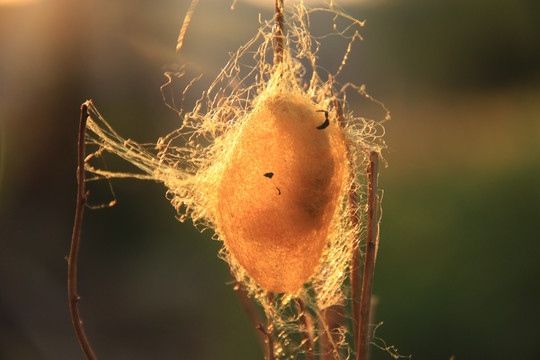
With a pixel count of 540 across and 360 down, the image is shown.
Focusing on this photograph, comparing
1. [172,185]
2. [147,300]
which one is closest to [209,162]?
[172,185]

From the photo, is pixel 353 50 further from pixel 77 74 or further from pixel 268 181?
pixel 268 181

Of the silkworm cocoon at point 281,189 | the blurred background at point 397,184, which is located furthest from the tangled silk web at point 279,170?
the blurred background at point 397,184

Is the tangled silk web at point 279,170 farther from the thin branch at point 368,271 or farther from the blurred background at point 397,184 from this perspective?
the blurred background at point 397,184

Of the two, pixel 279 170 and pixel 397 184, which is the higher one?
pixel 397 184

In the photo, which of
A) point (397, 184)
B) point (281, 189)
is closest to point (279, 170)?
point (281, 189)

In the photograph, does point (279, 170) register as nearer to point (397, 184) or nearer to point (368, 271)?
point (368, 271)

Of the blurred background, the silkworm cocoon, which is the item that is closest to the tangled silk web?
the silkworm cocoon

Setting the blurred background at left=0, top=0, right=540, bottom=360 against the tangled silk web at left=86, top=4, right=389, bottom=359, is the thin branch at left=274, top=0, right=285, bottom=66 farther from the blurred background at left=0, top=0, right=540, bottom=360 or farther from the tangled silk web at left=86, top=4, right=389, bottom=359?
the blurred background at left=0, top=0, right=540, bottom=360
